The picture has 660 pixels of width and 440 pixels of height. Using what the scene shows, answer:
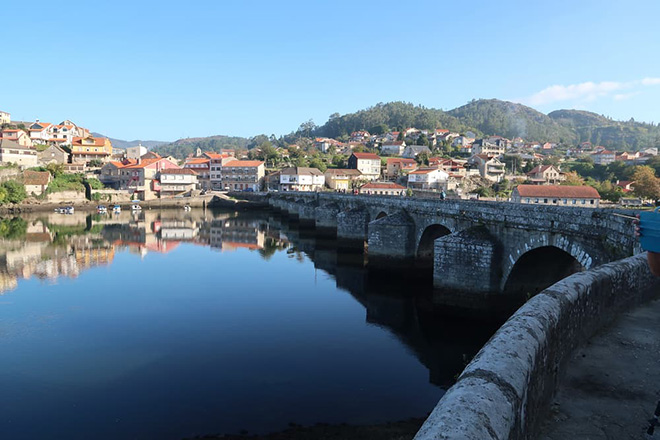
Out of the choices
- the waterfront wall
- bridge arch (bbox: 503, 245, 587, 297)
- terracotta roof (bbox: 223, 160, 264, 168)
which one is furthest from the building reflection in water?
terracotta roof (bbox: 223, 160, 264, 168)

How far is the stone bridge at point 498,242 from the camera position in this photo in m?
13.1

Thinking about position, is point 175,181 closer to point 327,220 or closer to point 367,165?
point 367,165

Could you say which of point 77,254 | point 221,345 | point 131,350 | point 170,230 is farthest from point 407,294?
point 170,230

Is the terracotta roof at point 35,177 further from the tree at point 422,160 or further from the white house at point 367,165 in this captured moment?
the tree at point 422,160

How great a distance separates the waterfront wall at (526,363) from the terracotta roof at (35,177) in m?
81.5

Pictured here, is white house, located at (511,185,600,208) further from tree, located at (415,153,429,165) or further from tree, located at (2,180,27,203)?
tree, located at (2,180,27,203)

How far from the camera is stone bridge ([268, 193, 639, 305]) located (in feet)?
43.0

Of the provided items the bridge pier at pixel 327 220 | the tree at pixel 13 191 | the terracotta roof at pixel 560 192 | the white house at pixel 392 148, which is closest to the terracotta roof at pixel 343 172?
the white house at pixel 392 148

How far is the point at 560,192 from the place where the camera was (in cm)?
4562

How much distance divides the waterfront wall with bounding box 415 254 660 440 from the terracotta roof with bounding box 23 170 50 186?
81539 millimetres

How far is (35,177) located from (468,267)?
74967mm

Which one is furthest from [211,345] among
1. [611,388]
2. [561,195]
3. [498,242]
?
[561,195]

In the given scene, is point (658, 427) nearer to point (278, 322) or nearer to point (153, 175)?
point (278, 322)

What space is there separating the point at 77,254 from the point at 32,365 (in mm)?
23041
